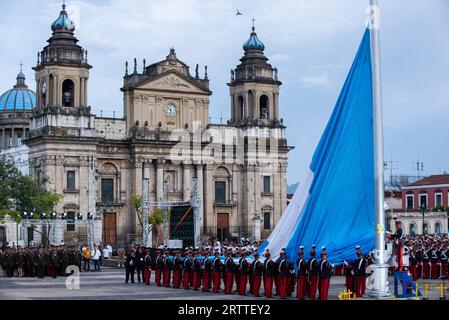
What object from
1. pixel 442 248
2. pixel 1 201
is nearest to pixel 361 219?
pixel 442 248

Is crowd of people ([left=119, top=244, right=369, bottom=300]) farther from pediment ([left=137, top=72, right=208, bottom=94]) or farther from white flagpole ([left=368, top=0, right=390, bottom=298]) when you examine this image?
pediment ([left=137, top=72, right=208, bottom=94])

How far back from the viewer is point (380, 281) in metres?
18.5

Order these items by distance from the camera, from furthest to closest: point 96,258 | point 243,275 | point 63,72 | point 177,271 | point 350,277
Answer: point 63,72, point 96,258, point 177,271, point 243,275, point 350,277

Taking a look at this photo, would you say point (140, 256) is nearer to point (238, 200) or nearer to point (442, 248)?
point (442, 248)

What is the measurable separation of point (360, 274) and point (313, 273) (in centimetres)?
138

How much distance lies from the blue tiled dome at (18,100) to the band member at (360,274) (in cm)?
6748

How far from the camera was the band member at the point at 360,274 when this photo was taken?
75.6 ft

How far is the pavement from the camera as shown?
Result: 24.1 metres

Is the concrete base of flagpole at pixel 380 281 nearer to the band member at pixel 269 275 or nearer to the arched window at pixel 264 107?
the band member at pixel 269 275

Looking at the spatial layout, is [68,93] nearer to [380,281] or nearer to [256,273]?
[256,273]

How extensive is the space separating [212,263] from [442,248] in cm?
927

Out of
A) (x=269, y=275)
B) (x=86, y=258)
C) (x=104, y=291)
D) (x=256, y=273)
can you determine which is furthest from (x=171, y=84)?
(x=269, y=275)

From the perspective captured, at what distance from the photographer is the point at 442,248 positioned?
31078mm

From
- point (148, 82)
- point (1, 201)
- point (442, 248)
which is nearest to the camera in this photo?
point (442, 248)
